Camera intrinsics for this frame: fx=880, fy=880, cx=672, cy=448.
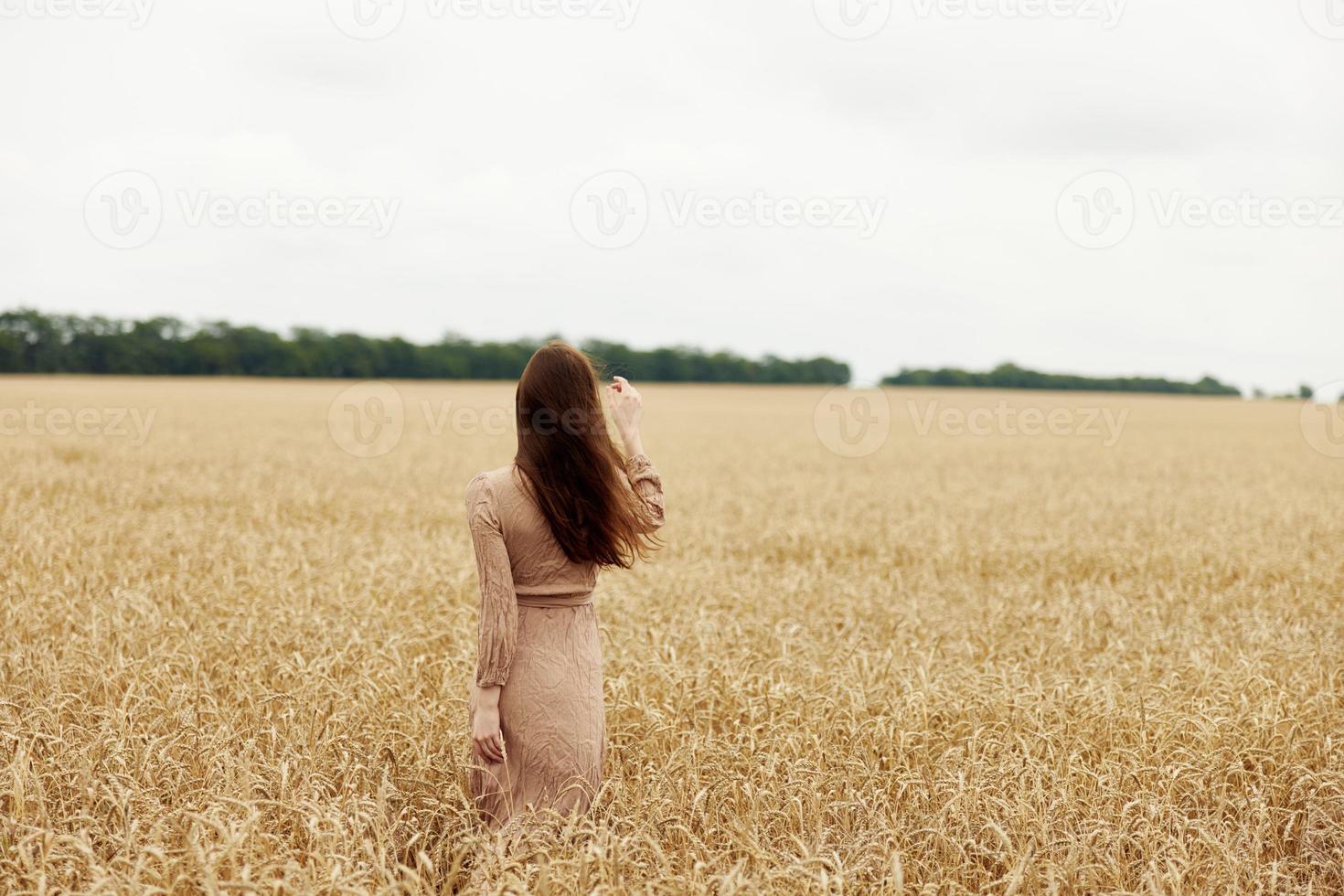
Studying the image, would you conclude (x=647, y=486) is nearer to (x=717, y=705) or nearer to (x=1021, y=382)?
(x=717, y=705)

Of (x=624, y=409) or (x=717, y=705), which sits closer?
(x=624, y=409)

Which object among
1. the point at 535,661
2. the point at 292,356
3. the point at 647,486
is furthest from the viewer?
the point at 292,356

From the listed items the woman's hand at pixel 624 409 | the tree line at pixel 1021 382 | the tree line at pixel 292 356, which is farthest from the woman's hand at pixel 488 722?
the tree line at pixel 1021 382

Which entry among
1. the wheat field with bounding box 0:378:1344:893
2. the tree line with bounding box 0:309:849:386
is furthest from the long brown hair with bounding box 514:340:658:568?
the tree line with bounding box 0:309:849:386

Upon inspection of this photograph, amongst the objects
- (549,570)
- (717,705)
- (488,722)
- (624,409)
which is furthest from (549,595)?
(717,705)

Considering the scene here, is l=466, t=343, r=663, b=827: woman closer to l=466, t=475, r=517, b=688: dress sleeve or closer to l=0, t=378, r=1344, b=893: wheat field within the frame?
l=466, t=475, r=517, b=688: dress sleeve

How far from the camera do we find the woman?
11.2ft

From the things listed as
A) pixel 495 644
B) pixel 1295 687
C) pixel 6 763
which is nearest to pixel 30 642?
pixel 6 763

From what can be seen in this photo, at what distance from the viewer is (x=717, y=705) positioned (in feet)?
17.3

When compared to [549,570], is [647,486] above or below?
above

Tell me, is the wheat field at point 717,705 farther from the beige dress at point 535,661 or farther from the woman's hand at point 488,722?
the woman's hand at point 488,722

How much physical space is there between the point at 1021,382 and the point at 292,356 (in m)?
73.2

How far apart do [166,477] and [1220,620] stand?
15.5 metres

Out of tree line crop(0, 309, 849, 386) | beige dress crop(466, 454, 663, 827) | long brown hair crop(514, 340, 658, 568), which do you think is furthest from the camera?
tree line crop(0, 309, 849, 386)
